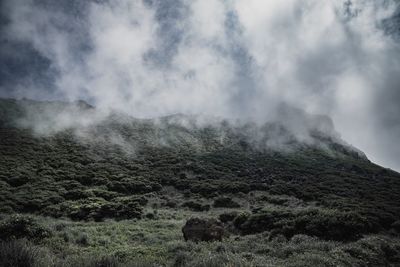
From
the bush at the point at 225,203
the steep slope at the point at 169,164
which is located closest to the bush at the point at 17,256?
the steep slope at the point at 169,164

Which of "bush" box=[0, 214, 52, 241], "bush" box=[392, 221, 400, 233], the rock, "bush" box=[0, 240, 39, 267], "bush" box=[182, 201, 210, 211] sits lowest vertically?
"bush" box=[0, 240, 39, 267]

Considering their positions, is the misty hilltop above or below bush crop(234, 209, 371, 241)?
above

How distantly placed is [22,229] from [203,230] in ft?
21.6

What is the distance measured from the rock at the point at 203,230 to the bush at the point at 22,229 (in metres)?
5.33

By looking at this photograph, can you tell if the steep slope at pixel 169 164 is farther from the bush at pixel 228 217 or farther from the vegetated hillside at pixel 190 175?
the bush at pixel 228 217

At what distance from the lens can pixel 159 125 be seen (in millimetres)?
69875

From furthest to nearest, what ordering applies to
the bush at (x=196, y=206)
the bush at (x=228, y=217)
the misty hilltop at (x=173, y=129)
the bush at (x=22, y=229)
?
the misty hilltop at (x=173, y=129) < the bush at (x=196, y=206) < the bush at (x=228, y=217) < the bush at (x=22, y=229)

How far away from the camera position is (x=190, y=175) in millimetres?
41406

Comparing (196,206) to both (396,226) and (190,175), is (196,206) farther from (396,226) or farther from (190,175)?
(396,226)

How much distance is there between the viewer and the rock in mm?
12773

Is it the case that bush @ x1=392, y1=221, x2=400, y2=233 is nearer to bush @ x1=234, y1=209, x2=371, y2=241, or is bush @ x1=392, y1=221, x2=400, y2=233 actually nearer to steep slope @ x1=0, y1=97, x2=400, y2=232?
steep slope @ x1=0, y1=97, x2=400, y2=232

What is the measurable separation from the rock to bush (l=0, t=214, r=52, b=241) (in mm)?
5328

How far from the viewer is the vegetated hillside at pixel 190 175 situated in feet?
57.1

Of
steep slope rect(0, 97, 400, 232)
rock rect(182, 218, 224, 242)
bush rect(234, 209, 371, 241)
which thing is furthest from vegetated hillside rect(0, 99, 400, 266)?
rock rect(182, 218, 224, 242)
